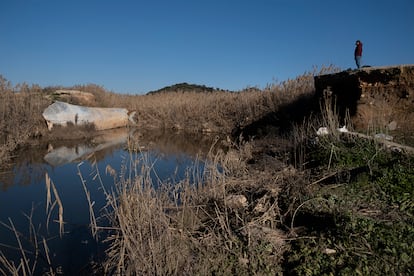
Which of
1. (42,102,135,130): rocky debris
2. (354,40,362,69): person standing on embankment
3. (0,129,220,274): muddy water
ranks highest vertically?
(354,40,362,69): person standing on embankment

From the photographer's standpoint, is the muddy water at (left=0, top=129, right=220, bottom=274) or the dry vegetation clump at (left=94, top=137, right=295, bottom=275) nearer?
the dry vegetation clump at (left=94, top=137, right=295, bottom=275)

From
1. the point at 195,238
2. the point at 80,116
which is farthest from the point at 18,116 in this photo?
the point at 195,238

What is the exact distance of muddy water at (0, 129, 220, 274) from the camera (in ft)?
12.7

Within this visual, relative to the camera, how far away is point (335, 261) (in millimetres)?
2641

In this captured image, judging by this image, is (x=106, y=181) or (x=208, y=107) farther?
(x=208, y=107)

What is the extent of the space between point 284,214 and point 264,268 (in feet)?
3.41

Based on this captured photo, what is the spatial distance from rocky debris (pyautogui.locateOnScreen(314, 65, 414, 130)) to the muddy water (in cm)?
419

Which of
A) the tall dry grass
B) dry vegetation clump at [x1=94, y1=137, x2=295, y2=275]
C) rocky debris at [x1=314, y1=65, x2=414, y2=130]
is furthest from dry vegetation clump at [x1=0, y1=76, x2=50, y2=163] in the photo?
rocky debris at [x1=314, y1=65, x2=414, y2=130]

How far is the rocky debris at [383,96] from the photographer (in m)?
6.86

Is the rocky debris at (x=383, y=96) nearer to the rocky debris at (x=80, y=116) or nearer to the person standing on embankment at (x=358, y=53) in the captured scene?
the person standing on embankment at (x=358, y=53)

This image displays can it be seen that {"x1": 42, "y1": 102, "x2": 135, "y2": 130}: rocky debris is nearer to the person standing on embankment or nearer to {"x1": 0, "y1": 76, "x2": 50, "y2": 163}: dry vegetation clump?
{"x1": 0, "y1": 76, "x2": 50, "y2": 163}: dry vegetation clump

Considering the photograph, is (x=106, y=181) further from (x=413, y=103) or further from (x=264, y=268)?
(x=413, y=103)

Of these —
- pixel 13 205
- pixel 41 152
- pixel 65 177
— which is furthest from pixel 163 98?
pixel 13 205

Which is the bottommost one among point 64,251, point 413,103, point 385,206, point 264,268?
point 64,251
